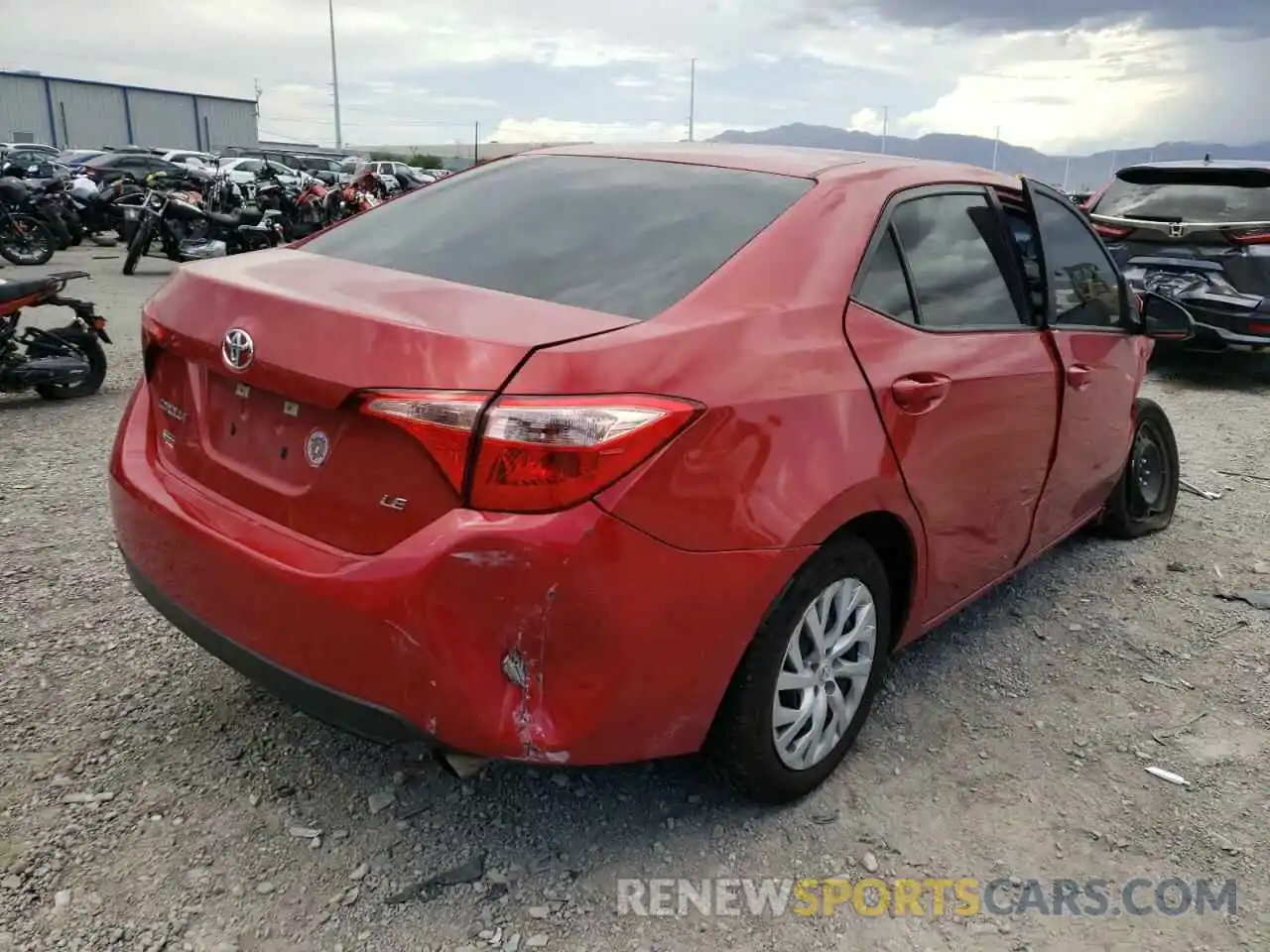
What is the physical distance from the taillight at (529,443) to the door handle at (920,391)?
881mm

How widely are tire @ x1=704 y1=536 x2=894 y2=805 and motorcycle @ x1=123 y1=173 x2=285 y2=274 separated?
1190 centimetres

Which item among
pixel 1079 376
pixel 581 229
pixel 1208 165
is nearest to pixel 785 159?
pixel 581 229

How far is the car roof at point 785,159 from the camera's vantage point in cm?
282

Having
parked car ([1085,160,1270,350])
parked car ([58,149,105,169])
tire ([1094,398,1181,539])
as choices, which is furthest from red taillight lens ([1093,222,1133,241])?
parked car ([58,149,105,169])

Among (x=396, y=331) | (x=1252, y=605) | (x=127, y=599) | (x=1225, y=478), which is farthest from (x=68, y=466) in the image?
(x=1225, y=478)

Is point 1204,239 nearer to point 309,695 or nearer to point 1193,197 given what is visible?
point 1193,197

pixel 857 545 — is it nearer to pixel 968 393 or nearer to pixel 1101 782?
pixel 968 393

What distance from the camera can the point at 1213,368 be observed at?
9.02 m

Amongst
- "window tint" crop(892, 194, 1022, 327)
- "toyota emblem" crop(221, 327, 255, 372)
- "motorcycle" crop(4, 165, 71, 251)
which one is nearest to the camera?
"toyota emblem" crop(221, 327, 255, 372)

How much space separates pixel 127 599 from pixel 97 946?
172cm

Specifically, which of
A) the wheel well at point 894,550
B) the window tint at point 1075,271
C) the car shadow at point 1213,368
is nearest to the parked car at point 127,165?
the car shadow at point 1213,368

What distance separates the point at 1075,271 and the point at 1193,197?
540 centimetres

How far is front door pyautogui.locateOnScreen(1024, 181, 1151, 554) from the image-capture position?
3.43 meters

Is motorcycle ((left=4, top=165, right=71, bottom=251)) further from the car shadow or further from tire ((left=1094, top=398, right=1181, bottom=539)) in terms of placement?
tire ((left=1094, top=398, right=1181, bottom=539))
